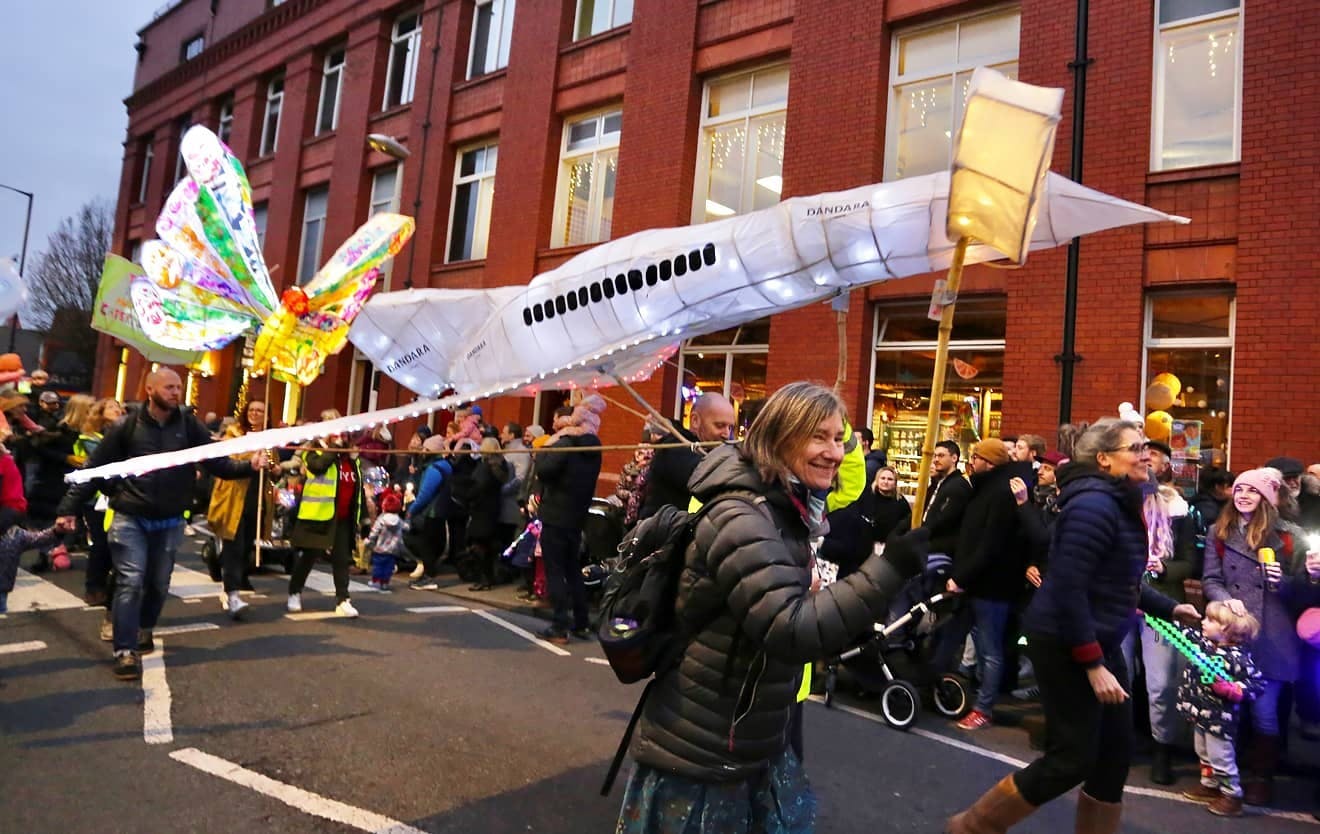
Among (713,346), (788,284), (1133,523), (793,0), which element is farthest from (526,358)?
(793,0)

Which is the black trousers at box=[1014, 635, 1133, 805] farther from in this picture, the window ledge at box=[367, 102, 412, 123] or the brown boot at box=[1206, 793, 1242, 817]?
the window ledge at box=[367, 102, 412, 123]

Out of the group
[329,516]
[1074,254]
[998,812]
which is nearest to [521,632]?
[329,516]

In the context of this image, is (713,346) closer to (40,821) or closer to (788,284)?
(788,284)

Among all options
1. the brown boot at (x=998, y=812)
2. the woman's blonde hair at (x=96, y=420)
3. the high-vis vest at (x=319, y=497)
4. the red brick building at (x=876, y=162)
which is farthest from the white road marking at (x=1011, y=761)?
the woman's blonde hair at (x=96, y=420)

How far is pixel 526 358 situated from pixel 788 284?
6.20ft

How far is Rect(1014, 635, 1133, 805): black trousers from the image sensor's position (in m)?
3.15

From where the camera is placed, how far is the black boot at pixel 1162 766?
15.6 ft

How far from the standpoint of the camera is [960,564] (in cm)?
577

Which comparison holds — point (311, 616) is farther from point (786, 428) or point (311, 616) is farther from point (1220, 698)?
point (1220, 698)

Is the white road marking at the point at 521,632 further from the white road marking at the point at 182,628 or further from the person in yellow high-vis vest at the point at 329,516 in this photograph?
the white road marking at the point at 182,628

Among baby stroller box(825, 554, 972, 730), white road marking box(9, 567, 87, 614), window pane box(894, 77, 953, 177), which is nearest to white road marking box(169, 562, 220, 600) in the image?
white road marking box(9, 567, 87, 614)

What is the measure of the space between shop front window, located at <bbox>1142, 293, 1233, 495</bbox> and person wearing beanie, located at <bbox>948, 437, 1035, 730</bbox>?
9.95ft

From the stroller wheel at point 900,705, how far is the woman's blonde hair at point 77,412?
9.27 metres

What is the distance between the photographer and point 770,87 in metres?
11.6
